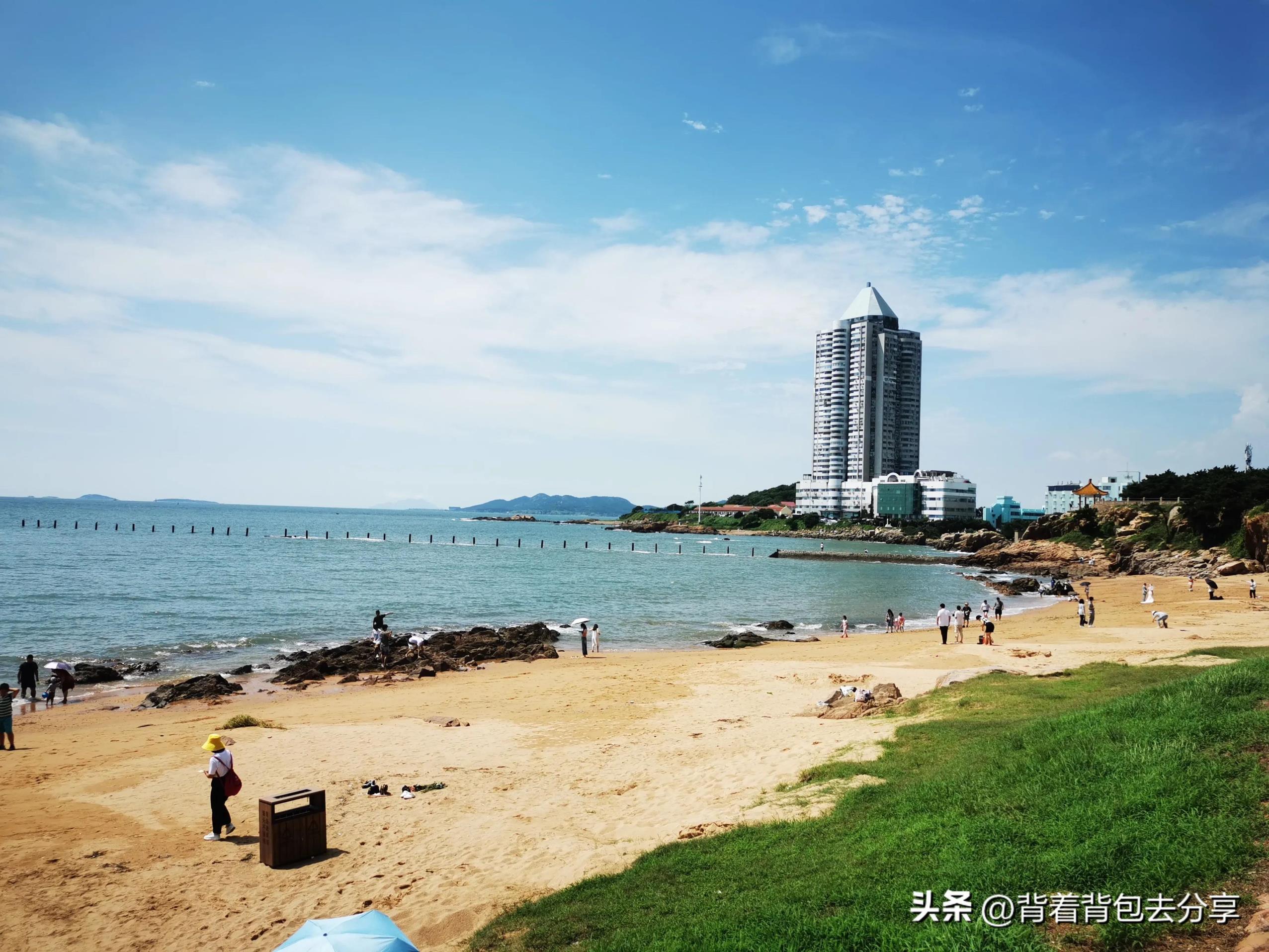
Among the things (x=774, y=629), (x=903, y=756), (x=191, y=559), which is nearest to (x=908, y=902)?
(x=903, y=756)

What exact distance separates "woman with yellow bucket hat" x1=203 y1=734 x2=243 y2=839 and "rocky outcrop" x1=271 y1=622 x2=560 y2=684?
55.2ft

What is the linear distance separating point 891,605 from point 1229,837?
51.6m

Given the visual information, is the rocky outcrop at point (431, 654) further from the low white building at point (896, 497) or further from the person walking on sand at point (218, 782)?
the low white building at point (896, 497)

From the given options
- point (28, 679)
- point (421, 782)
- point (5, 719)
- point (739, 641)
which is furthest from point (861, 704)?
point (28, 679)

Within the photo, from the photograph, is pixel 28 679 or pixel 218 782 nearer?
pixel 218 782

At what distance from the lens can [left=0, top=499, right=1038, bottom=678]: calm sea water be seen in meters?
37.7

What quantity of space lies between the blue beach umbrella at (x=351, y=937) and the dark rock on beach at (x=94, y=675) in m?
26.9

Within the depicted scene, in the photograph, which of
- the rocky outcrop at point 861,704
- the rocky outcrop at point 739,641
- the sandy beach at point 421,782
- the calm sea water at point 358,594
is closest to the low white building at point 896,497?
the calm sea water at point 358,594

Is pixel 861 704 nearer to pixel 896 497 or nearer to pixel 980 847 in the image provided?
pixel 980 847

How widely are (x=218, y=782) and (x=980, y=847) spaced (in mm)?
11293

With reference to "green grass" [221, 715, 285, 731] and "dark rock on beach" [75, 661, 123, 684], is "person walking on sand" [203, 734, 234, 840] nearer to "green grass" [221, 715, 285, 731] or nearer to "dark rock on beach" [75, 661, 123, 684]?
"green grass" [221, 715, 285, 731]

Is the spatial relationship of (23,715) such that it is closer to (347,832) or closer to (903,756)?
(347,832)

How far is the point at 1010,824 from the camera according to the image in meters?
8.70

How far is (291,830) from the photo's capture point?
37.6 ft
